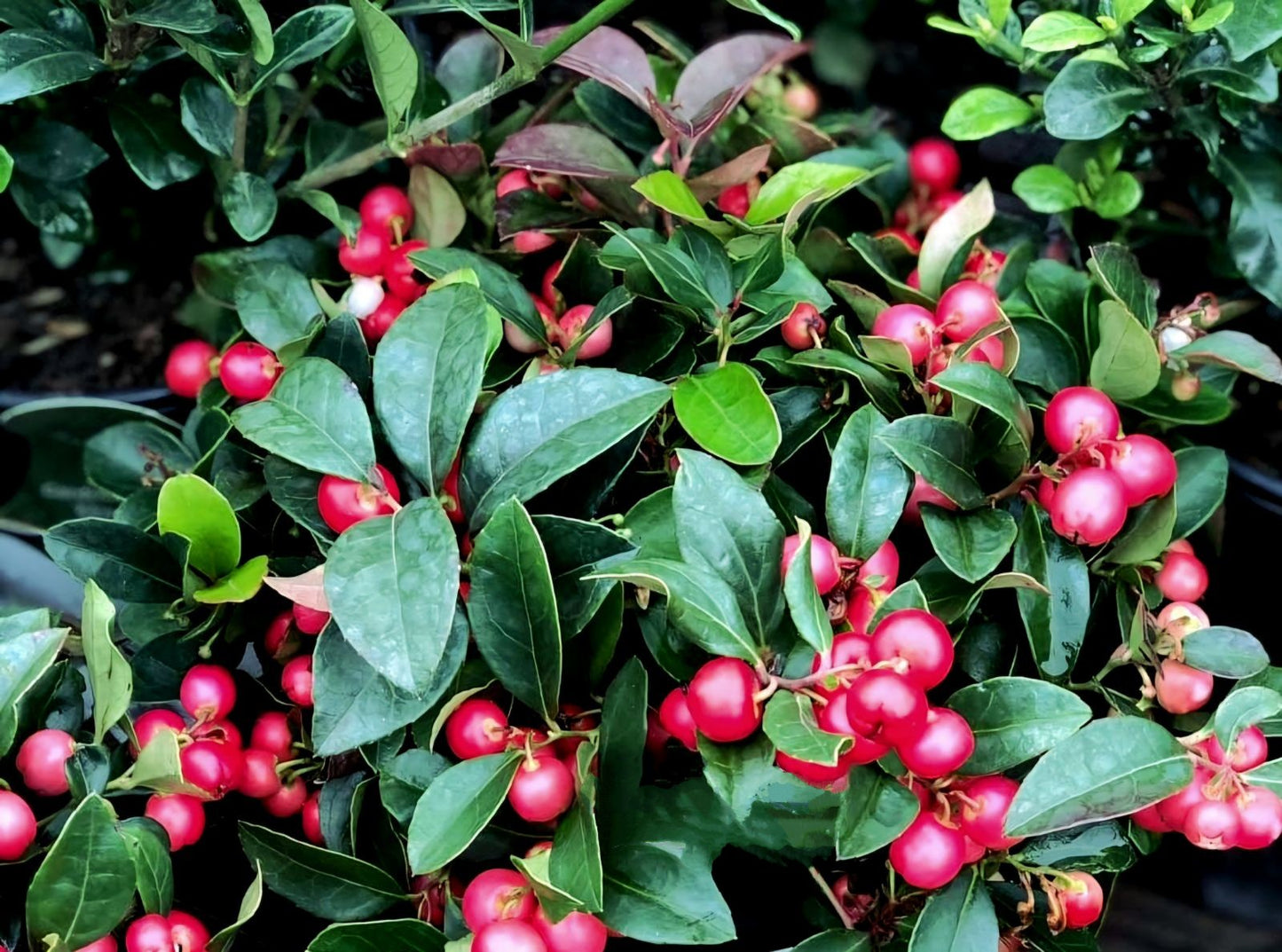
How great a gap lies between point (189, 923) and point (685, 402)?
33 centimetres

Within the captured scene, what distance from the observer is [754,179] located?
77cm

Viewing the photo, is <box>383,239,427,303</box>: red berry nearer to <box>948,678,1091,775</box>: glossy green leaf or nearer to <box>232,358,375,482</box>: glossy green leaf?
<box>232,358,375,482</box>: glossy green leaf

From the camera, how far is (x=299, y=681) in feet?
2.04

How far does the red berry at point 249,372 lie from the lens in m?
0.68

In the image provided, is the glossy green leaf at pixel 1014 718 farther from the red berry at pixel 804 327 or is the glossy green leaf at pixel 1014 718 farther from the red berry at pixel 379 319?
the red berry at pixel 379 319

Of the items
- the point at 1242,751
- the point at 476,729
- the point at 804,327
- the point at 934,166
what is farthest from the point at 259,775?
the point at 934,166

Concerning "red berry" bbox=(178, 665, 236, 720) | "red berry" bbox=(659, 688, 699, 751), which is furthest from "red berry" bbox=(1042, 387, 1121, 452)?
"red berry" bbox=(178, 665, 236, 720)

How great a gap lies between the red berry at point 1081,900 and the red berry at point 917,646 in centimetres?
14

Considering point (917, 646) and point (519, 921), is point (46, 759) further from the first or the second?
point (917, 646)

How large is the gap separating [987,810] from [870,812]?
0.05m

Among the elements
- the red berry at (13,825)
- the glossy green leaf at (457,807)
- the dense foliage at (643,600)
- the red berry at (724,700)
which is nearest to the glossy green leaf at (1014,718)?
the dense foliage at (643,600)

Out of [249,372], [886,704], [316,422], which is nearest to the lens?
[886,704]

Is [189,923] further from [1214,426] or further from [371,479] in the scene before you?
[1214,426]

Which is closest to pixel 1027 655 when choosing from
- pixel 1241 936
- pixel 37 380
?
pixel 1241 936
